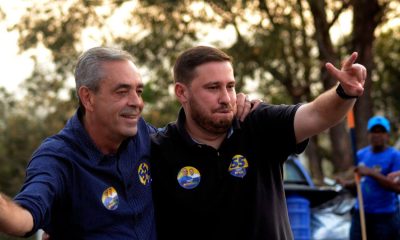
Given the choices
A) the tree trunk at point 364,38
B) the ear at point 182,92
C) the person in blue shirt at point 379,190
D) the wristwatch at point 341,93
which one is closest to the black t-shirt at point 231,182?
the ear at point 182,92

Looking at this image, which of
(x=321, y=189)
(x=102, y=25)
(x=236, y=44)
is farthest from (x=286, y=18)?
(x=321, y=189)

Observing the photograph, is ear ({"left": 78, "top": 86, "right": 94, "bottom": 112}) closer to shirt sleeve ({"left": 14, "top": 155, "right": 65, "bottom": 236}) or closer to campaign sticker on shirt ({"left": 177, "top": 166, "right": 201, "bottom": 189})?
shirt sleeve ({"left": 14, "top": 155, "right": 65, "bottom": 236})

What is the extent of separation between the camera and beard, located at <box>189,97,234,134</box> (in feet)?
14.4

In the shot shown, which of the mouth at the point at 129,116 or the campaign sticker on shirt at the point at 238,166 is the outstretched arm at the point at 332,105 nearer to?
the campaign sticker on shirt at the point at 238,166

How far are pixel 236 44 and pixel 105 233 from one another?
55.6ft

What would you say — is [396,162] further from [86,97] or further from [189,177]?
[86,97]

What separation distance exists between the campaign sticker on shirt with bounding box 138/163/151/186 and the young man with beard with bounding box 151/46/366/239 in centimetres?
8

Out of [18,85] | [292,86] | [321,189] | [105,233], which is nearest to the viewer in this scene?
[105,233]

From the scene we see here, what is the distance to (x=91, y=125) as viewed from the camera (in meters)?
4.21

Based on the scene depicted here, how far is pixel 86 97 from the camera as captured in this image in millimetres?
4219

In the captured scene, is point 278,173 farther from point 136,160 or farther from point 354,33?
point 354,33

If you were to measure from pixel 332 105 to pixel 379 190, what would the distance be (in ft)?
17.7

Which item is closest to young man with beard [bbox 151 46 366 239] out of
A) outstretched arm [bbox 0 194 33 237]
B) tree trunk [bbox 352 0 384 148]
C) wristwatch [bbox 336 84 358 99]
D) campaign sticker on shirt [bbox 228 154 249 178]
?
campaign sticker on shirt [bbox 228 154 249 178]

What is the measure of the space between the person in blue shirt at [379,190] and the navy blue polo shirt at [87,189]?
5171 mm
